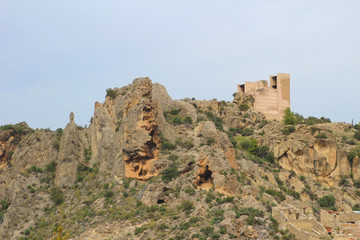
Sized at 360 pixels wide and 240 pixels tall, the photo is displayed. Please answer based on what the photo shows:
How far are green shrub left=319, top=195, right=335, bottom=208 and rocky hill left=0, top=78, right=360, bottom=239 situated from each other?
106mm

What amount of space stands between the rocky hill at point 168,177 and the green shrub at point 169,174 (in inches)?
4.0

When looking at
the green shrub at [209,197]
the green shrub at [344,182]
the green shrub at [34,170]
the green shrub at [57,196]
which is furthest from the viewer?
the green shrub at [344,182]

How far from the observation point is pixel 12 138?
275 ft

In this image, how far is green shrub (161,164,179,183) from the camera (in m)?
69.3

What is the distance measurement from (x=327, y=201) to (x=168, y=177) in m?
18.2

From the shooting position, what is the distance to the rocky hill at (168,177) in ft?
209

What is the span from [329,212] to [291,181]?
11.2m

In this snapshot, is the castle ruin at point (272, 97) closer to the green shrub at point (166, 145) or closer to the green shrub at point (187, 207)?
the green shrub at point (166, 145)

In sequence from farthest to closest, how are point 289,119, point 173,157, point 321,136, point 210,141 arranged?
point 289,119
point 321,136
point 210,141
point 173,157

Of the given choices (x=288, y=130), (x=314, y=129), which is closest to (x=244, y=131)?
(x=288, y=130)

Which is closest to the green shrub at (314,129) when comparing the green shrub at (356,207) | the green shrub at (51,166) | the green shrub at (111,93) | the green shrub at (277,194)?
the green shrub at (356,207)

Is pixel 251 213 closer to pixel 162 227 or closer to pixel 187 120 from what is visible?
pixel 162 227

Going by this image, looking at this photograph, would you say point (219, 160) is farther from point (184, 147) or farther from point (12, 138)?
point (12, 138)

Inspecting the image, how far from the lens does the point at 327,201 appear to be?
79438 mm
